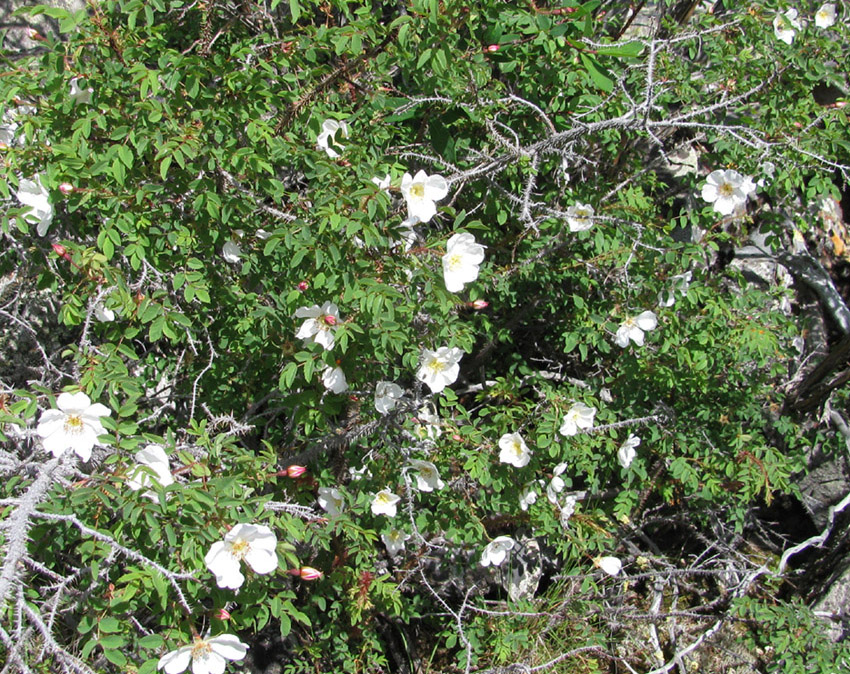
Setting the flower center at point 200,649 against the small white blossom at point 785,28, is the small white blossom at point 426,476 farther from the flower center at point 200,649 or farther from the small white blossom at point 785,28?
the small white blossom at point 785,28

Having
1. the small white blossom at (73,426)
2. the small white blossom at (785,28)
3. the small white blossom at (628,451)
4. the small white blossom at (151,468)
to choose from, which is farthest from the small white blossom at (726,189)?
the small white blossom at (73,426)

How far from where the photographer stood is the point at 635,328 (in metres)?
2.99

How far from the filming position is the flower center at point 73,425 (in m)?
1.95

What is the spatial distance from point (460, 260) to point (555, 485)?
112 centimetres

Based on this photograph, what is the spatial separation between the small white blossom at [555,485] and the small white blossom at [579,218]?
3.17ft

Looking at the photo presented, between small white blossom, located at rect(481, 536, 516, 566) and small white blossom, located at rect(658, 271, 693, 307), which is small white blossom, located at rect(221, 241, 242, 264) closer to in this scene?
small white blossom, located at rect(481, 536, 516, 566)

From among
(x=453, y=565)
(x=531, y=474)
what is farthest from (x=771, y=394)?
(x=453, y=565)

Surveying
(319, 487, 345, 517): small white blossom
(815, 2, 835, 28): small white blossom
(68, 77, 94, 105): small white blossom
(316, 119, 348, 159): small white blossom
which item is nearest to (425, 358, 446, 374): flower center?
(319, 487, 345, 517): small white blossom

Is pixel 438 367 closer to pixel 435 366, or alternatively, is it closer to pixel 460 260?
Result: pixel 435 366

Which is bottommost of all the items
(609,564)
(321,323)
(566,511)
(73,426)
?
(609,564)

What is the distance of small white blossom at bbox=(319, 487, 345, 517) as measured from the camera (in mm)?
2736

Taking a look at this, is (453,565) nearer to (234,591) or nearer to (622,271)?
(234,591)

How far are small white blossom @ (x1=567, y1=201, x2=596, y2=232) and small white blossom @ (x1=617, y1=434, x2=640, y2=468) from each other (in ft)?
3.01

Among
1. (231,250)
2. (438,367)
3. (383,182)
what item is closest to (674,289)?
(438,367)
